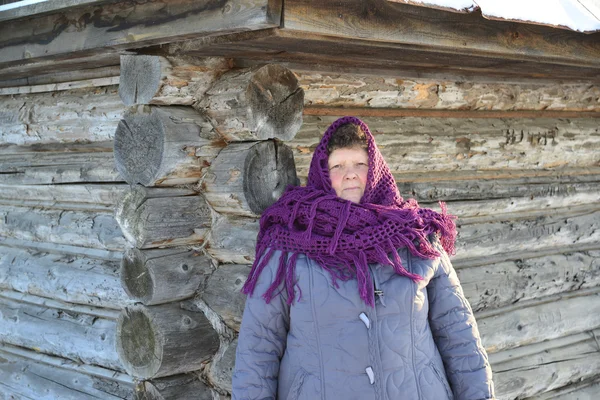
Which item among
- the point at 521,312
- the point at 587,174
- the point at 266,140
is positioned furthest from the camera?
the point at 587,174

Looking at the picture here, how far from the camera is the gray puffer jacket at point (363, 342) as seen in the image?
2.80 meters

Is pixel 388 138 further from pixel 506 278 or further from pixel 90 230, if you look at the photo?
pixel 90 230

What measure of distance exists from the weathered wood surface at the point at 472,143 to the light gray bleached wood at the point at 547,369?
1244mm

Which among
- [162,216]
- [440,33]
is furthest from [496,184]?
[162,216]

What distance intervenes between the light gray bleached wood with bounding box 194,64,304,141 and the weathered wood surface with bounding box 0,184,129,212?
1.08 metres

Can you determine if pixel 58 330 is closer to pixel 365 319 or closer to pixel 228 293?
pixel 228 293

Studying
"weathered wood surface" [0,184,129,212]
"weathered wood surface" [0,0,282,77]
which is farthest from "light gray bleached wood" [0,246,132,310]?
"weathered wood surface" [0,0,282,77]

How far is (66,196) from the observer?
15.9 ft

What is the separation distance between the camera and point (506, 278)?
4820 mm

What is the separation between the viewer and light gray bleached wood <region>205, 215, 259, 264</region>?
3.56 m

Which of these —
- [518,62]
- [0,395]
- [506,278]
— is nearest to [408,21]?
[518,62]

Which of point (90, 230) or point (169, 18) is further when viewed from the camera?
point (90, 230)

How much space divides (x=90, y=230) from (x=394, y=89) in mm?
2001

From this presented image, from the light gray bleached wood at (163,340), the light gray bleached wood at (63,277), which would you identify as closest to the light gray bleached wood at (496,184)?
the light gray bleached wood at (163,340)
